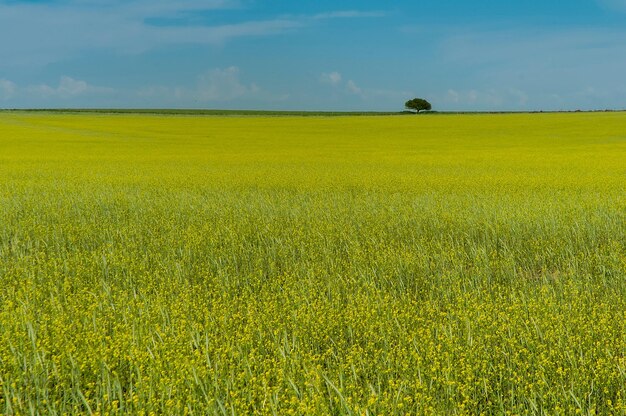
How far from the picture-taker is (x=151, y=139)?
129ft

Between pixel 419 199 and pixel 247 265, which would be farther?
pixel 419 199

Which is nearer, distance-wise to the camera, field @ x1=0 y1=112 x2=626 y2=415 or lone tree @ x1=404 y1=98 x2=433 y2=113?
field @ x1=0 y1=112 x2=626 y2=415

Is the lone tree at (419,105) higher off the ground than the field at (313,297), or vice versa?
the lone tree at (419,105)

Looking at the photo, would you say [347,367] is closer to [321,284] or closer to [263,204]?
[321,284]

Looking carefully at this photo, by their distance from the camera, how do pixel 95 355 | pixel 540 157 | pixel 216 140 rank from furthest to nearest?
pixel 216 140, pixel 540 157, pixel 95 355

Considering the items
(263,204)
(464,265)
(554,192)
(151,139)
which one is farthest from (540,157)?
(151,139)

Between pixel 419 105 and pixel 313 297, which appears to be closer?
pixel 313 297

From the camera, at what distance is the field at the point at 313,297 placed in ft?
10.4

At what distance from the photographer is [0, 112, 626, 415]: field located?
124 inches

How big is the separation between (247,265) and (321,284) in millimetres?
1493

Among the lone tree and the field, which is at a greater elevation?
the lone tree

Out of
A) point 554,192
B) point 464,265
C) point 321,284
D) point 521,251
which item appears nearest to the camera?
point 321,284

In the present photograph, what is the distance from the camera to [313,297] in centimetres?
519

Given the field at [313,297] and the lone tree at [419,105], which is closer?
the field at [313,297]
